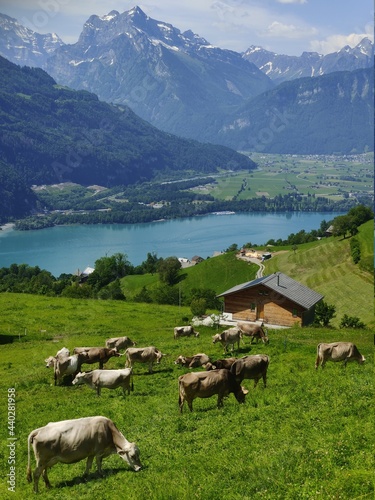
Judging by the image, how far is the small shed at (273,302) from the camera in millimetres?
42438

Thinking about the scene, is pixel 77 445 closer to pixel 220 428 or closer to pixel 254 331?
pixel 220 428

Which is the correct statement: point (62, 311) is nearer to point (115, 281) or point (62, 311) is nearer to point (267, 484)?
point (267, 484)

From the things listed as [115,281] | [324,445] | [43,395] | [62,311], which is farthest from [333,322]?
[115,281]

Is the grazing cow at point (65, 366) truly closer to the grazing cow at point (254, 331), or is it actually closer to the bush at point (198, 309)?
the grazing cow at point (254, 331)

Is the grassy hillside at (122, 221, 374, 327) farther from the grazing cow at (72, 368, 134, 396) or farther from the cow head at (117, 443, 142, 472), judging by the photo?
the cow head at (117, 443, 142, 472)

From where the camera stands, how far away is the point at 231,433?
1172 cm

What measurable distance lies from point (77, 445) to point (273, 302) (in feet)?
114

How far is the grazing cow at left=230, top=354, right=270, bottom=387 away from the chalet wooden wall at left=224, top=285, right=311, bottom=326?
88.3 ft

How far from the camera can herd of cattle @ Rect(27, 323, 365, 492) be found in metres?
10.3

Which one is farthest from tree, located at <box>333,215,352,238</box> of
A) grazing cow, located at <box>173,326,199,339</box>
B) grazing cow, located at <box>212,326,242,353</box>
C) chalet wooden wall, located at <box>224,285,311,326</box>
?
grazing cow, located at <box>212,326,242,353</box>

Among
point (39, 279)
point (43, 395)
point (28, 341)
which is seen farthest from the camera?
point (39, 279)

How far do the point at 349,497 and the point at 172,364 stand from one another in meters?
13.2

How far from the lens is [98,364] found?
21953mm

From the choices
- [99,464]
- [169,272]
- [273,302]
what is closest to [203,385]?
[99,464]
